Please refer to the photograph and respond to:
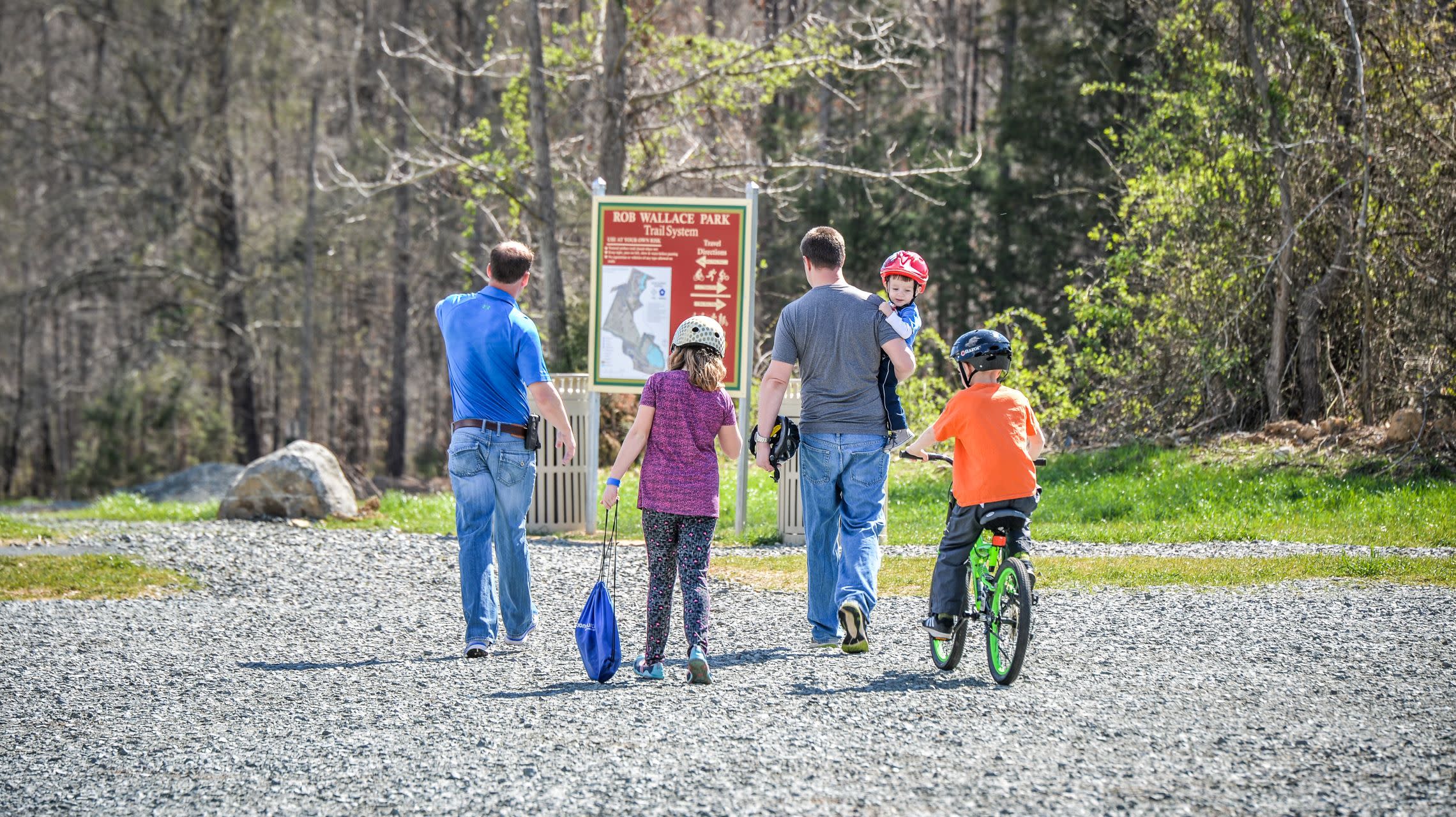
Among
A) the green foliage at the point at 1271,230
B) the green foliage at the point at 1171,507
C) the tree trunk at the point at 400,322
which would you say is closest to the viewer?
the green foliage at the point at 1171,507

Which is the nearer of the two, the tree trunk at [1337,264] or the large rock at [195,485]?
the tree trunk at [1337,264]

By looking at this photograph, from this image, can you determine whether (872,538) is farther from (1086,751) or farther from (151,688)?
(151,688)

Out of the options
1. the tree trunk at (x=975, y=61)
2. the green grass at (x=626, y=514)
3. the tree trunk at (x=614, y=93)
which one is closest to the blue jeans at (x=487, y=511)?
Result: the green grass at (x=626, y=514)

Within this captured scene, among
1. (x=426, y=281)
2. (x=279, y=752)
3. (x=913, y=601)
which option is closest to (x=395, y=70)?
(x=426, y=281)

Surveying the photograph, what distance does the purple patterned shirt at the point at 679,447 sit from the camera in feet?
19.9

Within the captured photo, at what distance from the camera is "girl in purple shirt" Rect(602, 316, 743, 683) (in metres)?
6.07

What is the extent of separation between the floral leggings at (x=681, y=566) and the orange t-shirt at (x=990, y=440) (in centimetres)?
117

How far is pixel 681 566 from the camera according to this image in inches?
243

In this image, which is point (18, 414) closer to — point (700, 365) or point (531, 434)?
point (531, 434)

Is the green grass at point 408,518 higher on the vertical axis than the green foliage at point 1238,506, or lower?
lower

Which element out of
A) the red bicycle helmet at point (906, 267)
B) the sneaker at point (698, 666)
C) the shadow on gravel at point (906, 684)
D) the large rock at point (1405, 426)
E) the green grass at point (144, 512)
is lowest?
the green grass at point (144, 512)

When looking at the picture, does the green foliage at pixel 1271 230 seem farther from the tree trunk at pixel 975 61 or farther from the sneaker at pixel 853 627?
the tree trunk at pixel 975 61

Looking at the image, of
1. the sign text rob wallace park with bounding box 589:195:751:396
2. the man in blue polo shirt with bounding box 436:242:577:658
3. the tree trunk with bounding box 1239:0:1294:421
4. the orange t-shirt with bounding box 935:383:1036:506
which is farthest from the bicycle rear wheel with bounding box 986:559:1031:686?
the tree trunk with bounding box 1239:0:1294:421

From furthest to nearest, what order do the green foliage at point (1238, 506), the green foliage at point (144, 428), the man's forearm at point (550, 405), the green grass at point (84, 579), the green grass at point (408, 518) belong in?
the green foliage at point (144, 428) < the green grass at point (408, 518) < the green foliage at point (1238, 506) < the green grass at point (84, 579) < the man's forearm at point (550, 405)
